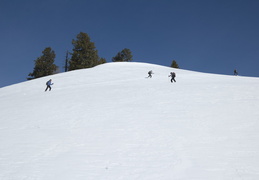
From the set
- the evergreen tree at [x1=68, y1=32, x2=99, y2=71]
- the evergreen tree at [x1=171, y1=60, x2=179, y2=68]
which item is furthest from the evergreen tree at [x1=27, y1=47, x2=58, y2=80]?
the evergreen tree at [x1=171, y1=60, x2=179, y2=68]

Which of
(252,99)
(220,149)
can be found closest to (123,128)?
(220,149)

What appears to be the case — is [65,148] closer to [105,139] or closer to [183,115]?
[105,139]

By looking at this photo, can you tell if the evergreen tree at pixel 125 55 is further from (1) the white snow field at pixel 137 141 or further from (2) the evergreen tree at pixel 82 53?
(1) the white snow field at pixel 137 141

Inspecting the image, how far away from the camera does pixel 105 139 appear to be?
6.79 metres

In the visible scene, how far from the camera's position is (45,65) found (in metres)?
47.5

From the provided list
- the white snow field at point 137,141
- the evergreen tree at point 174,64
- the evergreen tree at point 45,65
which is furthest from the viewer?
the evergreen tree at point 174,64

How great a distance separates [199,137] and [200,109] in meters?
3.67

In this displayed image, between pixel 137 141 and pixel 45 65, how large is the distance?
47668mm

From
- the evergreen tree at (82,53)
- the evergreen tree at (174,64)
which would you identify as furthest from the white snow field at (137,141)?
the evergreen tree at (174,64)

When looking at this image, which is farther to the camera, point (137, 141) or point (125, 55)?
point (125, 55)

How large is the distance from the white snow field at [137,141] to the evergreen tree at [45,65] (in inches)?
1554

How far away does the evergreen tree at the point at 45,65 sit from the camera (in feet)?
155

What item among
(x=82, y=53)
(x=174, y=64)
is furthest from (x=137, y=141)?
(x=174, y=64)

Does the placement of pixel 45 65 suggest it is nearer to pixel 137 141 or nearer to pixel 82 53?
pixel 82 53
